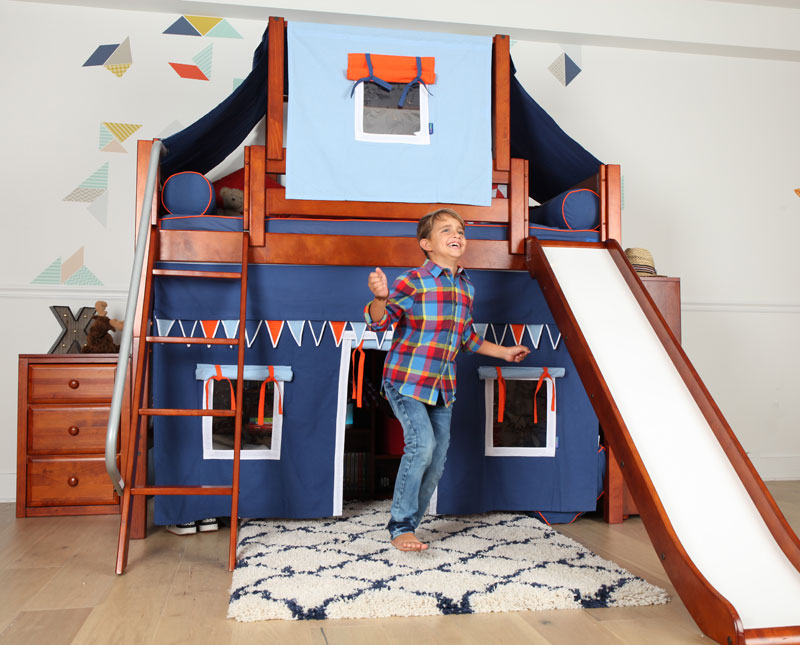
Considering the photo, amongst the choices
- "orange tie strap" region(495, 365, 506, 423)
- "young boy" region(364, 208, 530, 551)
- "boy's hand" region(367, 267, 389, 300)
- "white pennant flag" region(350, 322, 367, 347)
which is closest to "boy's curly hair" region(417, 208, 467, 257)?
"young boy" region(364, 208, 530, 551)

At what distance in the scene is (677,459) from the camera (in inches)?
70.3

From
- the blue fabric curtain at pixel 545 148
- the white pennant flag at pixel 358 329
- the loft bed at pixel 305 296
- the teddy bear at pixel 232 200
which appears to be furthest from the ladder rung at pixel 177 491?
the blue fabric curtain at pixel 545 148

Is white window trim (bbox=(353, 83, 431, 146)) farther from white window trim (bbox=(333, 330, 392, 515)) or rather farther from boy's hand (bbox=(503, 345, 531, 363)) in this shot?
boy's hand (bbox=(503, 345, 531, 363))

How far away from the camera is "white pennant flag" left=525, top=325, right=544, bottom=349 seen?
8.76 ft

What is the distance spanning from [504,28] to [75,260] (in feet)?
8.17

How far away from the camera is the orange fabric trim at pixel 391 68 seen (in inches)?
95.6

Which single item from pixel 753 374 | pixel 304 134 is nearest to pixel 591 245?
pixel 304 134

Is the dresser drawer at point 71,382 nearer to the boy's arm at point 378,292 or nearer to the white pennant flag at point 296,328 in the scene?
the white pennant flag at point 296,328

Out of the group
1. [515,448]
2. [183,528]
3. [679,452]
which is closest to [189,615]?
[183,528]

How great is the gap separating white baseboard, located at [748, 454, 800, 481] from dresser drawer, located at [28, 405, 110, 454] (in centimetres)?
337

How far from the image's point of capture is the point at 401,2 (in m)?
3.46

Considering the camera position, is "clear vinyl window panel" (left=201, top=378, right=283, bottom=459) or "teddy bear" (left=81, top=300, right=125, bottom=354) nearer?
"clear vinyl window panel" (left=201, top=378, right=283, bottom=459)

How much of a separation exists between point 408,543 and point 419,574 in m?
0.14

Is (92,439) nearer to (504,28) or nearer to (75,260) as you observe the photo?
(75,260)
